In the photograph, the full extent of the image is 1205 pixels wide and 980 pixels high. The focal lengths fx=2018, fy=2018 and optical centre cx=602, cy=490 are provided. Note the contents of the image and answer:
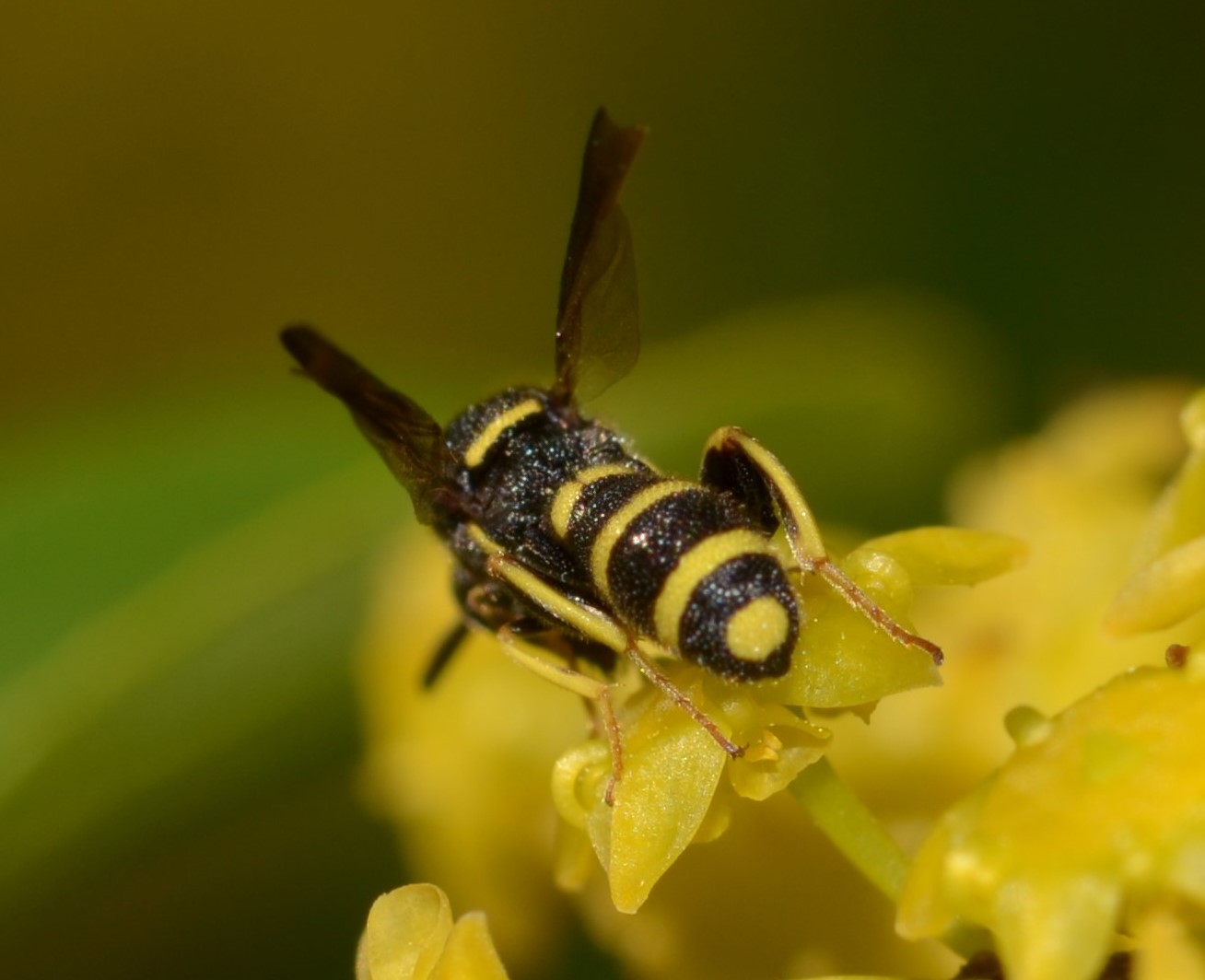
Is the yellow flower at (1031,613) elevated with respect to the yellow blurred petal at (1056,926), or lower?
lower

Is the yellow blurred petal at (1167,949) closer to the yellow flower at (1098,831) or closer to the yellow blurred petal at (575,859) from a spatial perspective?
the yellow flower at (1098,831)

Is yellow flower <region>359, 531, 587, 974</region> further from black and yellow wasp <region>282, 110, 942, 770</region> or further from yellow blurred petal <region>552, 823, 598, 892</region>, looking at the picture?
yellow blurred petal <region>552, 823, 598, 892</region>

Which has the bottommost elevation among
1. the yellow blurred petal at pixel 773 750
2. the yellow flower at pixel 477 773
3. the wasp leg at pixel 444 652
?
the yellow flower at pixel 477 773

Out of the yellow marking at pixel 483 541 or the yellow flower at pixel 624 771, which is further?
the yellow marking at pixel 483 541

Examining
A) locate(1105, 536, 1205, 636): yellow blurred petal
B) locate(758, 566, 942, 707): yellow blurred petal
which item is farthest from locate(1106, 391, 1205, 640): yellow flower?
locate(758, 566, 942, 707): yellow blurred petal

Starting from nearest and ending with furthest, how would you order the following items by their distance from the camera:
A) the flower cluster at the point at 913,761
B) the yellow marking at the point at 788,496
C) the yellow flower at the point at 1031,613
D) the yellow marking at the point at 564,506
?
1. the flower cluster at the point at 913,761
2. the yellow marking at the point at 788,496
3. the yellow marking at the point at 564,506
4. the yellow flower at the point at 1031,613

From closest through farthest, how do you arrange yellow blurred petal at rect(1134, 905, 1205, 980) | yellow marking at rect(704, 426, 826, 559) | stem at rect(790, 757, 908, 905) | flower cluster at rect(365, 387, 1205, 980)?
1. yellow blurred petal at rect(1134, 905, 1205, 980)
2. flower cluster at rect(365, 387, 1205, 980)
3. stem at rect(790, 757, 908, 905)
4. yellow marking at rect(704, 426, 826, 559)

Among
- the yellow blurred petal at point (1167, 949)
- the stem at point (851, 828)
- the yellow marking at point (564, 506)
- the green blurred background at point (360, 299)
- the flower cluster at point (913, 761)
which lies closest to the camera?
the yellow blurred petal at point (1167, 949)

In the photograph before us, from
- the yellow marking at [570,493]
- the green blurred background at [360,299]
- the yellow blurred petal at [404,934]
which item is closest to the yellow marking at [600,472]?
the yellow marking at [570,493]
